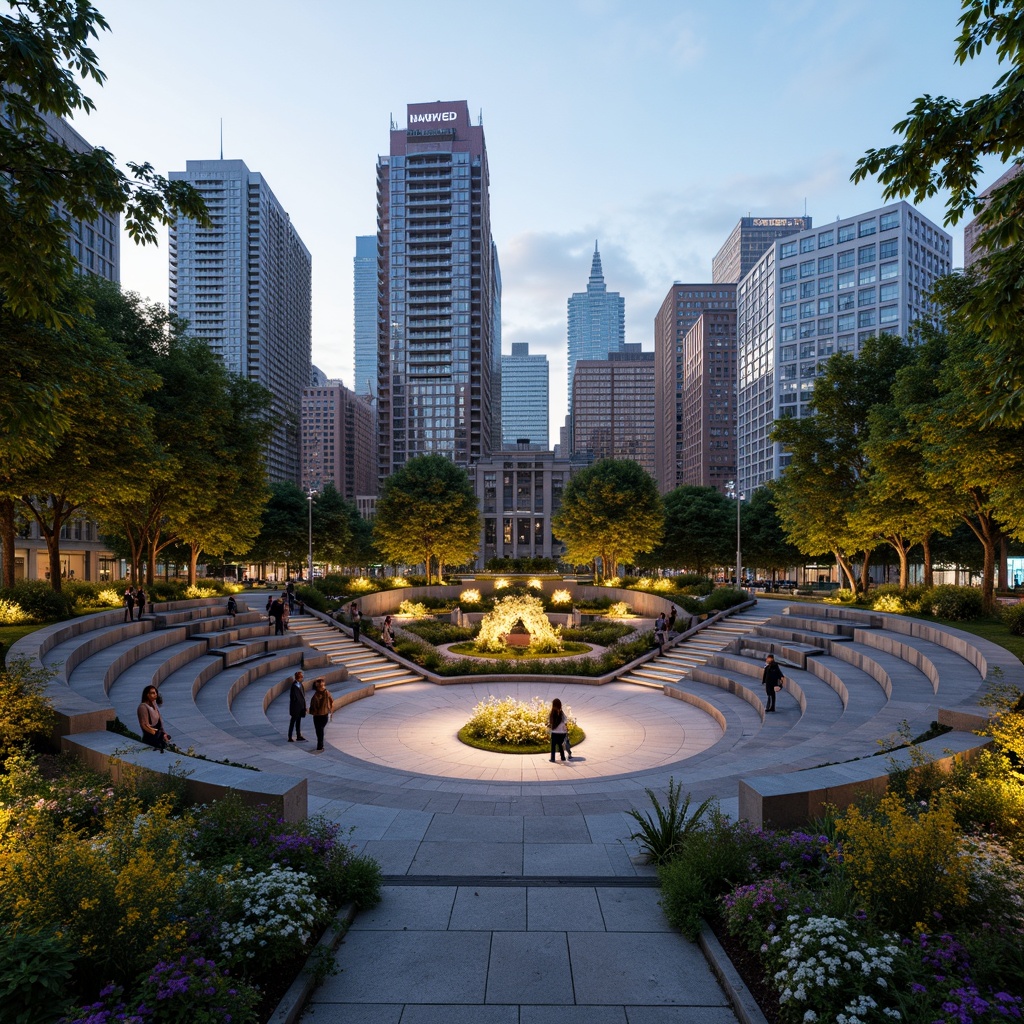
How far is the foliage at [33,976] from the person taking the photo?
12.9 ft

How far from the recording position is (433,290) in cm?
12900

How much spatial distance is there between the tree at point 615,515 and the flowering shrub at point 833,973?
4287cm

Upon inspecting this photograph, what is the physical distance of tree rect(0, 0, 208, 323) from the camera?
698cm

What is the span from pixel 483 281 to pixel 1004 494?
129534mm

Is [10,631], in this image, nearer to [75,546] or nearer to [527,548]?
[75,546]

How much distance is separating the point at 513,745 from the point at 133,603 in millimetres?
17894

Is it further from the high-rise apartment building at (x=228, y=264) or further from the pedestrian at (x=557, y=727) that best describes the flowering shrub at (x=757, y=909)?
the high-rise apartment building at (x=228, y=264)

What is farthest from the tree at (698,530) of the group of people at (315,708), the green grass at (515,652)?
the group of people at (315,708)

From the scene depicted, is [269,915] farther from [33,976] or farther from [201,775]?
[201,775]

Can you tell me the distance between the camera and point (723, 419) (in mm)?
158125

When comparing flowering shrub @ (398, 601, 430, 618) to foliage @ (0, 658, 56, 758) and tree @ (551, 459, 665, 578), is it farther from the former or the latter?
foliage @ (0, 658, 56, 758)

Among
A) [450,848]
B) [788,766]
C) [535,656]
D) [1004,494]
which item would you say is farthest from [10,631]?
[1004,494]

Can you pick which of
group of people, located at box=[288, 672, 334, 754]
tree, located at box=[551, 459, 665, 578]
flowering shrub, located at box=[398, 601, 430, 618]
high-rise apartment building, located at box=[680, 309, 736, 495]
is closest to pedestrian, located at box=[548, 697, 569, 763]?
group of people, located at box=[288, 672, 334, 754]

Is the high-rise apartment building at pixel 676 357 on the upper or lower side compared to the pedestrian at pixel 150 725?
upper
